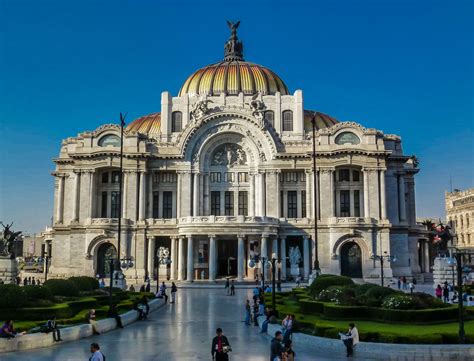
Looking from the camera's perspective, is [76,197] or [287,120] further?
[287,120]

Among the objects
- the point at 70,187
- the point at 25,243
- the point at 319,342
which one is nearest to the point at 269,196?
the point at 70,187

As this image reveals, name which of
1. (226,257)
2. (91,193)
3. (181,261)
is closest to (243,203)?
(226,257)

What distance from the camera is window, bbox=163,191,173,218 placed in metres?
76.6

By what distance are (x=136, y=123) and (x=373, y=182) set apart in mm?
45258

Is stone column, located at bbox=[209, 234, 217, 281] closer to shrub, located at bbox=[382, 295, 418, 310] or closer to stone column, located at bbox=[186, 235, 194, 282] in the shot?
stone column, located at bbox=[186, 235, 194, 282]

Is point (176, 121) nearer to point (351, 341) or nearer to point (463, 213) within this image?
point (351, 341)

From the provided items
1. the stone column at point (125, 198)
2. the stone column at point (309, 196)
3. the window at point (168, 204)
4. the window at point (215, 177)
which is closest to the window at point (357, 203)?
the stone column at point (309, 196)

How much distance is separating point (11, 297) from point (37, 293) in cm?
301

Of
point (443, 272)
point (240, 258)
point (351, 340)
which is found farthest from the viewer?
point (240, 258)

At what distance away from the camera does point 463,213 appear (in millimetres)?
120750

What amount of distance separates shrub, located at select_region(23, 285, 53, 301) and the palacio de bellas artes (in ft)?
121

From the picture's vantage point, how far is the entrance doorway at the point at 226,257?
243ft

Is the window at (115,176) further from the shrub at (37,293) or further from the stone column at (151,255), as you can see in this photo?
the shrub at (37,293)

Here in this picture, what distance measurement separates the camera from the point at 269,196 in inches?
2921
